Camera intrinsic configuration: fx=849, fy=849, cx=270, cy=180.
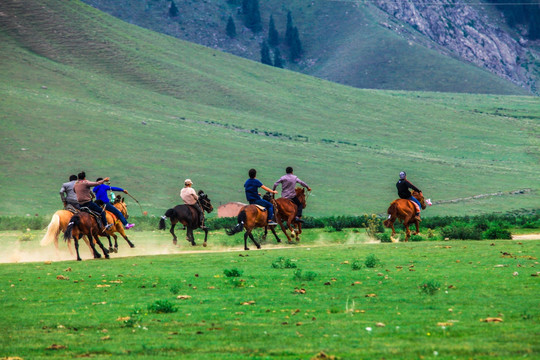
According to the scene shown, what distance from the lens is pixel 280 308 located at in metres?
14.4

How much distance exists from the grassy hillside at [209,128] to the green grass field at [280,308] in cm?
4571

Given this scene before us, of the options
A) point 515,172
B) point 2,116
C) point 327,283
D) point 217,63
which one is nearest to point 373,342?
point 327,283

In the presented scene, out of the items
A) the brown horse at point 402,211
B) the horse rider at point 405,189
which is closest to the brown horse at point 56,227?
the brown horse at point 402,211

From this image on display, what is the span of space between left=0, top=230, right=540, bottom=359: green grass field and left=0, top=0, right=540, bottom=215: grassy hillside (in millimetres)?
45708

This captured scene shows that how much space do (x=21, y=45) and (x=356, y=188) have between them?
68.8m

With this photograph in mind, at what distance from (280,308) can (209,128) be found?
304 feet

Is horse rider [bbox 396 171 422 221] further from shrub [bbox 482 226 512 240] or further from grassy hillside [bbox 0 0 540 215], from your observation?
grassy hillside [bbox 0 0 540 215]

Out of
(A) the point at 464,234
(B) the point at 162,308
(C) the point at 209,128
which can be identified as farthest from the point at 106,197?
(C) the point at 209,128

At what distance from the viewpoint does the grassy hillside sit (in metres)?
78.5

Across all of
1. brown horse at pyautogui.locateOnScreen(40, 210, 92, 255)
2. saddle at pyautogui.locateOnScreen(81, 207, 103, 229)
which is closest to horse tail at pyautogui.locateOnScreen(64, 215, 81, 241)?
saddle at pyautogui.locateOnScreen(81, 207, 103, 229)

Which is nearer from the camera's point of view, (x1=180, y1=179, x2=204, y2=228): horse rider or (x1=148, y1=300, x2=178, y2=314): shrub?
(x1=148, y1=300, x2=178, y2=314): shrub

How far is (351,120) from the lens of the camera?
127m

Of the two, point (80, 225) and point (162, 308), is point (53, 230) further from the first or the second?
point (162, 308)

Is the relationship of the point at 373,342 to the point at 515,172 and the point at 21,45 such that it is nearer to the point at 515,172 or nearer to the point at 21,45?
the point at 515,172
